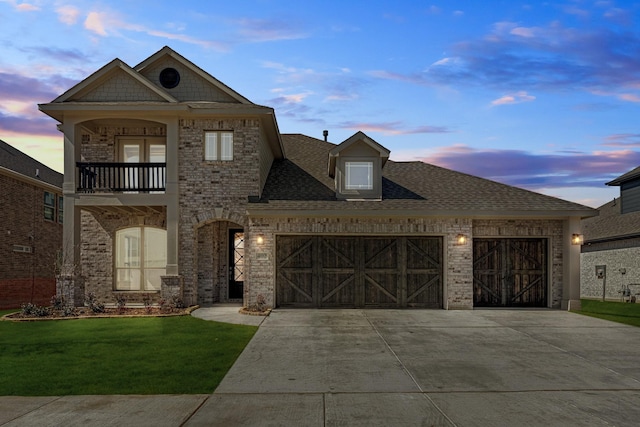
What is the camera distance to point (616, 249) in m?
26.2

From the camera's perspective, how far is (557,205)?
17172mm

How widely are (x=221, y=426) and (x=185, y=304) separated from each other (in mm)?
11591

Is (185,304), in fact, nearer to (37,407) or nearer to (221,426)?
(37,407)

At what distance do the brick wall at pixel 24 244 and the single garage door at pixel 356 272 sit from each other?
983cm

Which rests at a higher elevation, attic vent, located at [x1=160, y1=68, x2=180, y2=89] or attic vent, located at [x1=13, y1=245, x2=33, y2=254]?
attic vent, located at [x1=160, y1=68, x2=180, y2=89]

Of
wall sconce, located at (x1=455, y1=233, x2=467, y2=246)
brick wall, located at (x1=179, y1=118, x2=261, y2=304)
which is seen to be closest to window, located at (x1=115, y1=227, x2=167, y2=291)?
brick wall, located at (x1=179, y1=118, x2=261, y2=304)

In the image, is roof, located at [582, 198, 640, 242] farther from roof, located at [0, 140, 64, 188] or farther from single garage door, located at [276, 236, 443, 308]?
roof, located at [0, 140, 64, 188]

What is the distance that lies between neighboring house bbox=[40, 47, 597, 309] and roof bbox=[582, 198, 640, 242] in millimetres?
10449

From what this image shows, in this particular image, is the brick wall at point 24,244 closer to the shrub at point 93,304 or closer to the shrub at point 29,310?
the shrub at point 93,304

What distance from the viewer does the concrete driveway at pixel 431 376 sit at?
21.2ft

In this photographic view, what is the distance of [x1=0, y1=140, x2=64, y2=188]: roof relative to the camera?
2219 centimetres


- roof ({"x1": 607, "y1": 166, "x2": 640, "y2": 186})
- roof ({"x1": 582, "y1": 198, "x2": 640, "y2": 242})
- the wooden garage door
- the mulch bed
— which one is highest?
roof ({"x1": 607, "y1": 166, "x2": 640, "y2": 186})

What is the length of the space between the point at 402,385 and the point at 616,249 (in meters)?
23.3

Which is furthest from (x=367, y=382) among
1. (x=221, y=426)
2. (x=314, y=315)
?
(x=314, y=315)
